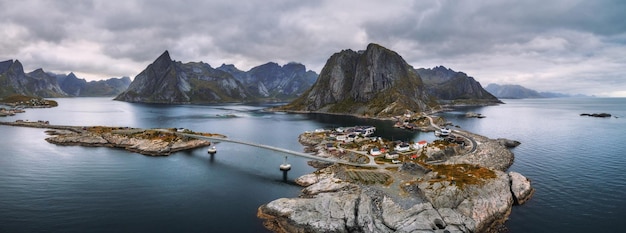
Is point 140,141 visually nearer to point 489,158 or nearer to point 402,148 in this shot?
point 402,148

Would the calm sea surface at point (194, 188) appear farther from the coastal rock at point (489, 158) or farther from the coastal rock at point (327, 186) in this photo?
the coastal rock at point (327, 186)

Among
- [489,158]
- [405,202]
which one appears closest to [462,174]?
[405,202]

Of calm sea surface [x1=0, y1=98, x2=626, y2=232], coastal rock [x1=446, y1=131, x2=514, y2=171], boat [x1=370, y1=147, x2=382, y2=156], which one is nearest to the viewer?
calm sea surface [x1=0, y1=98, x2=626, y2=232]

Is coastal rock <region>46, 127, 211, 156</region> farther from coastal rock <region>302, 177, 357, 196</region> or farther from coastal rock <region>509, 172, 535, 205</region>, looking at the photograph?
coastal rock <region>509, 172, 535, 205</region>

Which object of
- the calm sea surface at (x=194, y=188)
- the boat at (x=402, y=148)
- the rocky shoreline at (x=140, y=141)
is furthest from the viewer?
the rocky shoreline at (x=140, y=141)

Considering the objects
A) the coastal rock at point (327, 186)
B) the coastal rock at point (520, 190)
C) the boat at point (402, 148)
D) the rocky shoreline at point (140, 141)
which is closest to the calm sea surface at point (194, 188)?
the coastal rock at point (520, 190)

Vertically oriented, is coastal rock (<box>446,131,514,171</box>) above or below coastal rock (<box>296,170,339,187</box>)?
above

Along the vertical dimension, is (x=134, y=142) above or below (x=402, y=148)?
below

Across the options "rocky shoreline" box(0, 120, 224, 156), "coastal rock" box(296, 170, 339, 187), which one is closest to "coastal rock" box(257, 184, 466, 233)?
"coastal rock" box(296, 170, 339, 187)

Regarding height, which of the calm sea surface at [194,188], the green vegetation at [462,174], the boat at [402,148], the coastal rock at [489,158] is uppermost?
the boat at [402,148]
